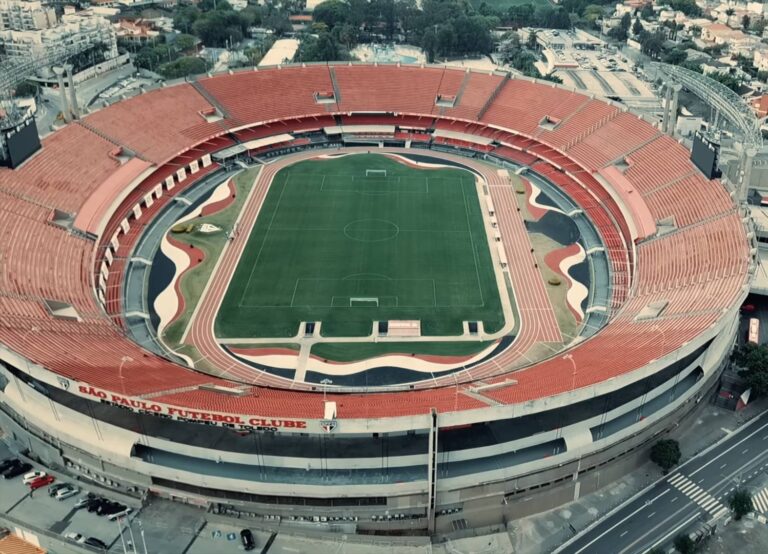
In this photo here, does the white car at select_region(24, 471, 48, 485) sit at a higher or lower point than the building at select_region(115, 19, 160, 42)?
higher

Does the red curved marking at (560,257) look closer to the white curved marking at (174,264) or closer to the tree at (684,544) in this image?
the tree at (684,544)

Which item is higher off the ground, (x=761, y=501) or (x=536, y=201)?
(x=536, y=201)

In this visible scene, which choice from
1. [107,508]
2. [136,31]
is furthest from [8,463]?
[136,31]

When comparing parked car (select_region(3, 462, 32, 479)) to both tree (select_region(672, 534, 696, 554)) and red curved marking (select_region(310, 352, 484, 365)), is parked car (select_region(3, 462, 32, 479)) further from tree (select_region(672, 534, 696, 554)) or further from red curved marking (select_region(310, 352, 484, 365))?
tree (select_region(672, 534, 696, 554))

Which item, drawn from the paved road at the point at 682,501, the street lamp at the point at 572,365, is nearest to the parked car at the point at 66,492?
the paved road at the point at 682,501

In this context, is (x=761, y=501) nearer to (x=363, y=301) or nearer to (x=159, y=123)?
(x=363, y=301)

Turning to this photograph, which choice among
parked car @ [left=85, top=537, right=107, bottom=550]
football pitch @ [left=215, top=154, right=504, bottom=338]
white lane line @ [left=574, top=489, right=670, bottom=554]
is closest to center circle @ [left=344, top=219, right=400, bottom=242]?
football pitch @ [left=215, top=154, right=504, bottom=338]
